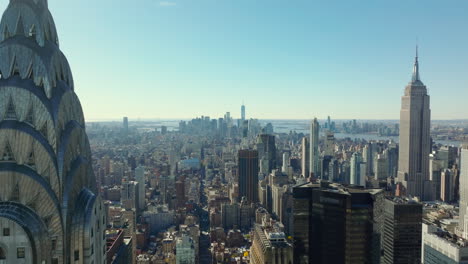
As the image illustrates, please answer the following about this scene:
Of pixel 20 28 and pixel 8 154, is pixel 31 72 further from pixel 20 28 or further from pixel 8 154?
pixel 8 154

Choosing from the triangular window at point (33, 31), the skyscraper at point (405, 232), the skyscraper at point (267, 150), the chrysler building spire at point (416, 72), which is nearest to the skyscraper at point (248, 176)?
the skyscraper at point (267, 150)

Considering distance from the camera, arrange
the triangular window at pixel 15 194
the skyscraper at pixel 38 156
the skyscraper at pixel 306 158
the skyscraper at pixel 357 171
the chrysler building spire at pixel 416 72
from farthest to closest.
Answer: the skyscraper at pixel 306 158, the chrysler building spire at pixel 416 72, the skyscraper at pixel 357 171, the triangular window at pixel 15 194, the skyscraper at pixel 38 156

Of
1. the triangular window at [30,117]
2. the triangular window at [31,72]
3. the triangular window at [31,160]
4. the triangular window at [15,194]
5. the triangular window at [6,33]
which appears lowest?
the triangular window at [15,194]

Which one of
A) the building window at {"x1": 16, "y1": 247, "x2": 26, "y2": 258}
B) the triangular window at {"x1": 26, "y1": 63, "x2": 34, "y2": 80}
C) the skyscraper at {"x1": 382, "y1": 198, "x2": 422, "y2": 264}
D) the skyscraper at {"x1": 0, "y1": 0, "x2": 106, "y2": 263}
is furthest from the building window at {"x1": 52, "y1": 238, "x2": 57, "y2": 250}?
the skyscraper at {"x1": 382, "y1": 198, "x2": 422, "y2": 264}

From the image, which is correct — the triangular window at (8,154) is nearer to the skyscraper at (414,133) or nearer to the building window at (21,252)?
the building window at (21,252)

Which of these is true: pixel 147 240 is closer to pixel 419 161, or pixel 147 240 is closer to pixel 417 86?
pixel 419 161

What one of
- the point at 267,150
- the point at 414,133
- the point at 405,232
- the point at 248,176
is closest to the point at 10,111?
the point at 405,232

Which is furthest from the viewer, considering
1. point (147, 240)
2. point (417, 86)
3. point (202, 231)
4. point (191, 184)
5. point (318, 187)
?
point (417, 86)

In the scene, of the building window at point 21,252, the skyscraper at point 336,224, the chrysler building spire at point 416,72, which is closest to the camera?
the building window at point 21,252

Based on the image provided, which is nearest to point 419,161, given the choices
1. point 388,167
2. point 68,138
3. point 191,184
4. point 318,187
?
point 388,167
